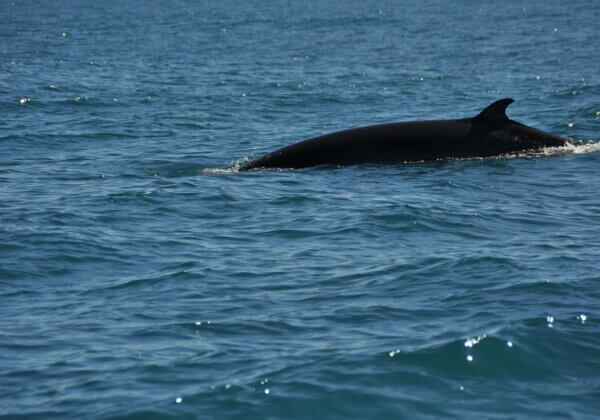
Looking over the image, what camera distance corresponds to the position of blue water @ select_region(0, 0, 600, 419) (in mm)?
8430

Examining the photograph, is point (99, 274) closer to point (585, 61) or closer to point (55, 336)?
point (55, 336)

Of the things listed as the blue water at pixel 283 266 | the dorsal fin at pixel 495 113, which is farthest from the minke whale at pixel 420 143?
the blue water at pixel 283 266

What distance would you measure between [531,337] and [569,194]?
6718 mm

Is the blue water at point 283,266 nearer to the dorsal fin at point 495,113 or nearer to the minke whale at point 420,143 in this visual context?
the minke whale at point 420,143

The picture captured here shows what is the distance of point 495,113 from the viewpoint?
17531 millimetres

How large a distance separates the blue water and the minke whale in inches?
14.3

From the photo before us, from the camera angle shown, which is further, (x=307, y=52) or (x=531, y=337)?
(x=307, y=52)

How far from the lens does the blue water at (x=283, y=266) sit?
27.7ft

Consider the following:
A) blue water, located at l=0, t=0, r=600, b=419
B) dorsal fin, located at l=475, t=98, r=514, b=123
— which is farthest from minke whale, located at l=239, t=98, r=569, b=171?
blue water, located at l=0, t=0, r=600, b=419

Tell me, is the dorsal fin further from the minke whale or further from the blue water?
the blue water

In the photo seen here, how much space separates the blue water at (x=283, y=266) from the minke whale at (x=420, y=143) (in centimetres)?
36

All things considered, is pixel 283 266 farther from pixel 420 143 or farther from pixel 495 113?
pixel 495 113

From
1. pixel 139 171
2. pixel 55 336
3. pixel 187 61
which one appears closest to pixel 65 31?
pixel 187 61

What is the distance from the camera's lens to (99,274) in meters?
11.8
